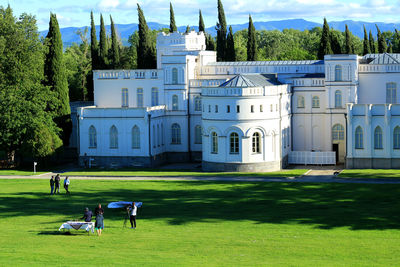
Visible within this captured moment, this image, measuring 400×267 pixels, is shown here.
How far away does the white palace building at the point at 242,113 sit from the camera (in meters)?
64.9

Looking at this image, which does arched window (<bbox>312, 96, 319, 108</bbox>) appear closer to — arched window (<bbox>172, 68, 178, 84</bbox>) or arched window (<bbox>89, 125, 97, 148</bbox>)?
arched window (<bbox>172, 68, 178, 84</bbox>)

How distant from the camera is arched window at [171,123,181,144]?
246 ft

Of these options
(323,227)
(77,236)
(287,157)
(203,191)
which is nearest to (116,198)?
(203,191)

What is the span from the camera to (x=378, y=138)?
214 ft

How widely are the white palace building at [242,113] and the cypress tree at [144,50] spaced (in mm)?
7643

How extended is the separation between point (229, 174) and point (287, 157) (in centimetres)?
916

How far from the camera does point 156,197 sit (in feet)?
170

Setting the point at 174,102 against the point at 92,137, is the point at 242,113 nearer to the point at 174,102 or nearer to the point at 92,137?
the point at 174,102

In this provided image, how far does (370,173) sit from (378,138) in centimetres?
473

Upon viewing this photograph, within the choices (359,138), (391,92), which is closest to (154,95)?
(359,138)

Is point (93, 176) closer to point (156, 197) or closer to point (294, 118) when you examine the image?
point (156, 197)

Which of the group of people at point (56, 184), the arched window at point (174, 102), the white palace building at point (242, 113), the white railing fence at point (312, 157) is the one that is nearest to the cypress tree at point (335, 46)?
the white palace building at point (242, 113)

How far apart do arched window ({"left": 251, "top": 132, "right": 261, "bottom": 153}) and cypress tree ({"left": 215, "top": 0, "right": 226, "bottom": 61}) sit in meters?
25.5

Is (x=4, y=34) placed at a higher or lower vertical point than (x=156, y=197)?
higher
